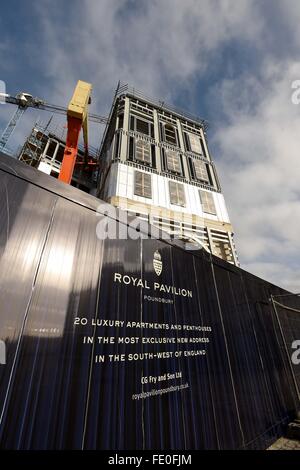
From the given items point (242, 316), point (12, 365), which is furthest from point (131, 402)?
point (242, 316)

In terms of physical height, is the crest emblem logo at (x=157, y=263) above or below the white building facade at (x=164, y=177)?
below

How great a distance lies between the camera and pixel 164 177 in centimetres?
1519

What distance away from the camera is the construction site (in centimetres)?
272

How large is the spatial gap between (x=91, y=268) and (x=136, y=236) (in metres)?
1.49

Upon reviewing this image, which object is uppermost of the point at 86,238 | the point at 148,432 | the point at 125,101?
the point at 125,101

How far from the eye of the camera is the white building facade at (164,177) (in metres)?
12.9

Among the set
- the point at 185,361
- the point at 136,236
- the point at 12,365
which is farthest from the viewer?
the point at 136,236

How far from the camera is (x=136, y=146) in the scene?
15.9m

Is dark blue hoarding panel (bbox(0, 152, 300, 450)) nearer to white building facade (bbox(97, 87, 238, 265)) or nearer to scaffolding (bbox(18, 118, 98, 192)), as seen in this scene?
white building facade (bbox(97, 87, 238, 265))

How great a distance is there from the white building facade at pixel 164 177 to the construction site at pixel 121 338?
5.34 metres

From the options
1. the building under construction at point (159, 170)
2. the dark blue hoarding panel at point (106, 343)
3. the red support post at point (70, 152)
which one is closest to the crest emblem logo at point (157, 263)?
the dark blue hoarding panel at point (106, 343)

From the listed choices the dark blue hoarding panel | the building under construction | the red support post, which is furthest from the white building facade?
the dark blue hoarding panel

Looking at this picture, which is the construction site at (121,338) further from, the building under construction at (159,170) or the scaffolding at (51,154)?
the scaffolding at (51,154)
